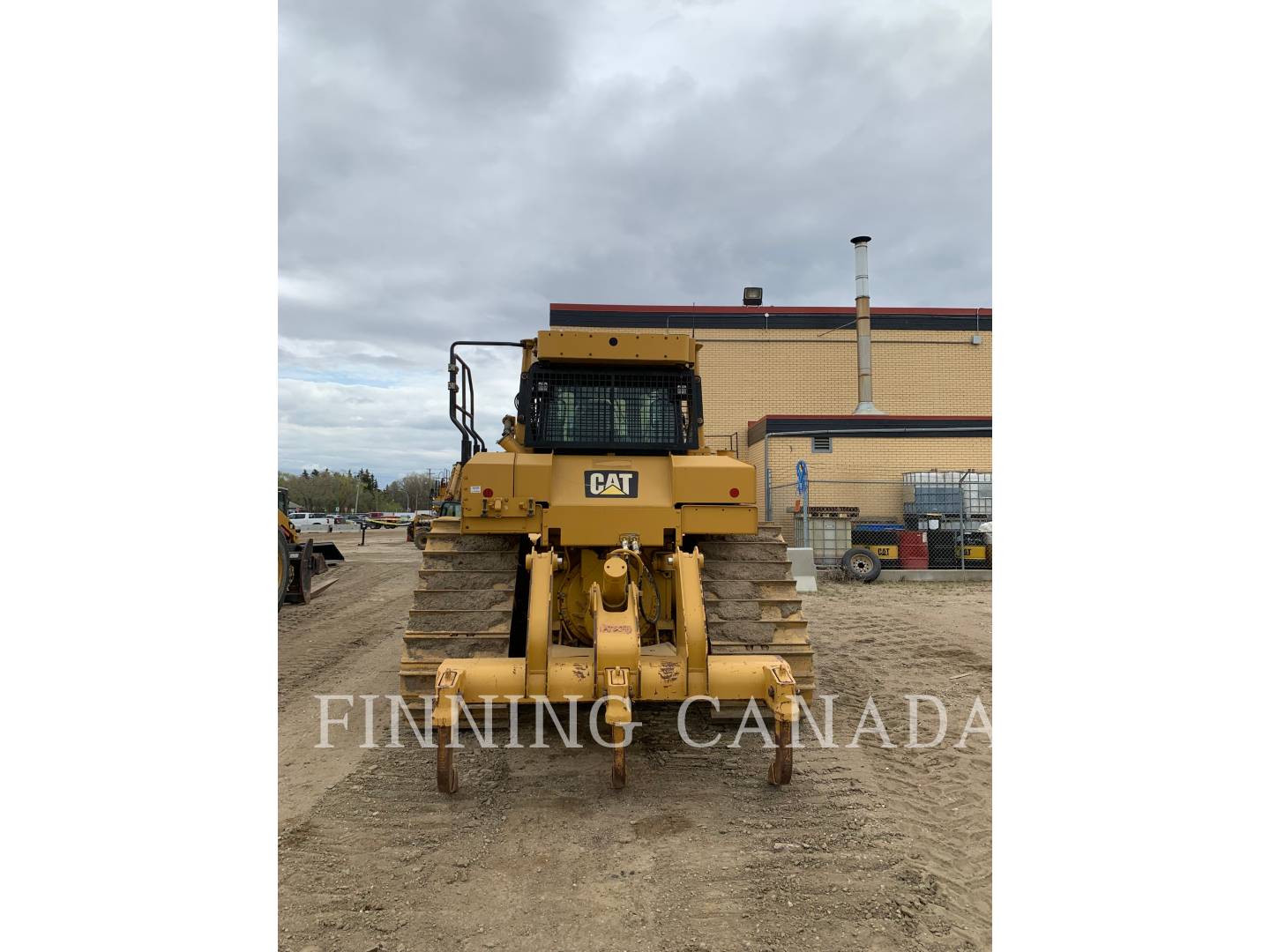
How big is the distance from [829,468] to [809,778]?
14.2 m

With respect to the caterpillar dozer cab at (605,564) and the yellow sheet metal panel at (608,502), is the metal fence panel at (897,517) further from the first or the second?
the yellow sheet metal panel at (608,502)

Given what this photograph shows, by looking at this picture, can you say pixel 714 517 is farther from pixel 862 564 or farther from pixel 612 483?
pixel 862 564

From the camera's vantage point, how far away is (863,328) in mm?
20922

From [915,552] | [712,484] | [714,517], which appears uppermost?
[712,484]

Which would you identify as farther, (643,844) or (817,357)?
(817,357)

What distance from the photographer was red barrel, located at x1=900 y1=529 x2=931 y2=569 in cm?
1501

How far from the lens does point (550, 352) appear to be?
5508 millimetres

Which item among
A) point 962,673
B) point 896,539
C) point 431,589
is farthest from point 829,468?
point 431,589

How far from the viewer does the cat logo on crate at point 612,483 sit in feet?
16.6

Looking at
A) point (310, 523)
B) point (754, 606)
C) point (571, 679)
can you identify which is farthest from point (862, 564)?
point (310, 523)

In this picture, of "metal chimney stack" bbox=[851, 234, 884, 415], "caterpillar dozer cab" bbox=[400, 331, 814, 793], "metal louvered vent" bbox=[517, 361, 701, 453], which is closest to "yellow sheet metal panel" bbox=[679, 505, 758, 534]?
"caterpillar dozer cab" bbox=[400, 331, 814, 793]

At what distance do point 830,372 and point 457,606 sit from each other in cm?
1910

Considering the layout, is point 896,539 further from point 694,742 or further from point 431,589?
point 431,589

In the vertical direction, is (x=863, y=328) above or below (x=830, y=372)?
above
